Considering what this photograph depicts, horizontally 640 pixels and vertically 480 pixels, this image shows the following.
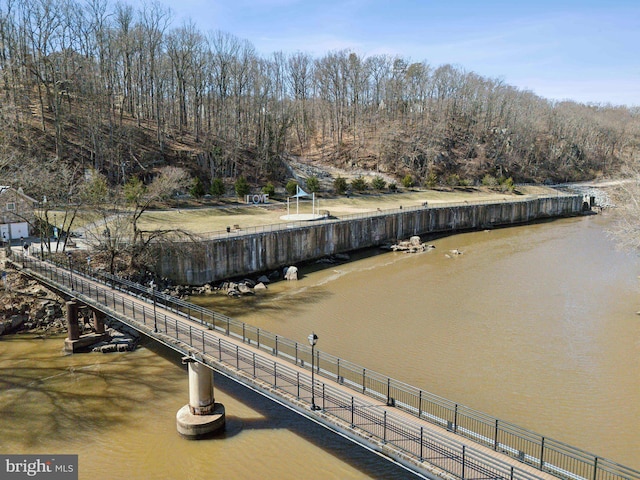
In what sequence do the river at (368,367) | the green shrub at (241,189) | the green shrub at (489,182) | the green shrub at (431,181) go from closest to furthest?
the river at (368,367) → the green shrub at (241,189) → the green shrub at (431,181) → the green shrub at (489,182)

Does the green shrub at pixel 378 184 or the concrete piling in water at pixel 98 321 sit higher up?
the green shrub at pixel 378 184

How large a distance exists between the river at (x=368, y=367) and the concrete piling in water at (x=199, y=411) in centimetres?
38

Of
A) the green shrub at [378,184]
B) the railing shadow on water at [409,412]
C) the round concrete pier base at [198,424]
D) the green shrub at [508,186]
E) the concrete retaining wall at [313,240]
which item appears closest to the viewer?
the railing shadow on water at [409,412]

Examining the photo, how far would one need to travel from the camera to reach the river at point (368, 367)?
1495cm

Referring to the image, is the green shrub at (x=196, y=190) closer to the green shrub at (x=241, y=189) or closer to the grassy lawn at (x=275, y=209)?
the grassy lawn at (x=275, y=209)

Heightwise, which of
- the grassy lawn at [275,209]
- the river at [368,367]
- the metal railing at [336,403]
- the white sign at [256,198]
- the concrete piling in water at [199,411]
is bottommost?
the river at [368,367]

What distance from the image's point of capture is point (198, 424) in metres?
15.5

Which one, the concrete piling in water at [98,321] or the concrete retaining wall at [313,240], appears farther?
the concrete retaining wall at [313,240]

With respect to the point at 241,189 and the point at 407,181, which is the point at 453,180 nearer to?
the point at 407,181

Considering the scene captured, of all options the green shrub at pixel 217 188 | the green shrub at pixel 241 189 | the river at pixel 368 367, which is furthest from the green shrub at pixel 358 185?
the river at pixel 368 367

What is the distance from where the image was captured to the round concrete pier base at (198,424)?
15570mm

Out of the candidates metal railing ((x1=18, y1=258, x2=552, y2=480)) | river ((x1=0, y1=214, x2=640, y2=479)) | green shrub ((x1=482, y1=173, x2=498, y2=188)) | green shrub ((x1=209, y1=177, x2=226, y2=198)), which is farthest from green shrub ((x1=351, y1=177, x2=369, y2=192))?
metal railing ((x1=18, y1=258, x2=552, y2=480))

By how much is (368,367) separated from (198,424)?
25.9 ft

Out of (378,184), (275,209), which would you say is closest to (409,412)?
(275,209)
